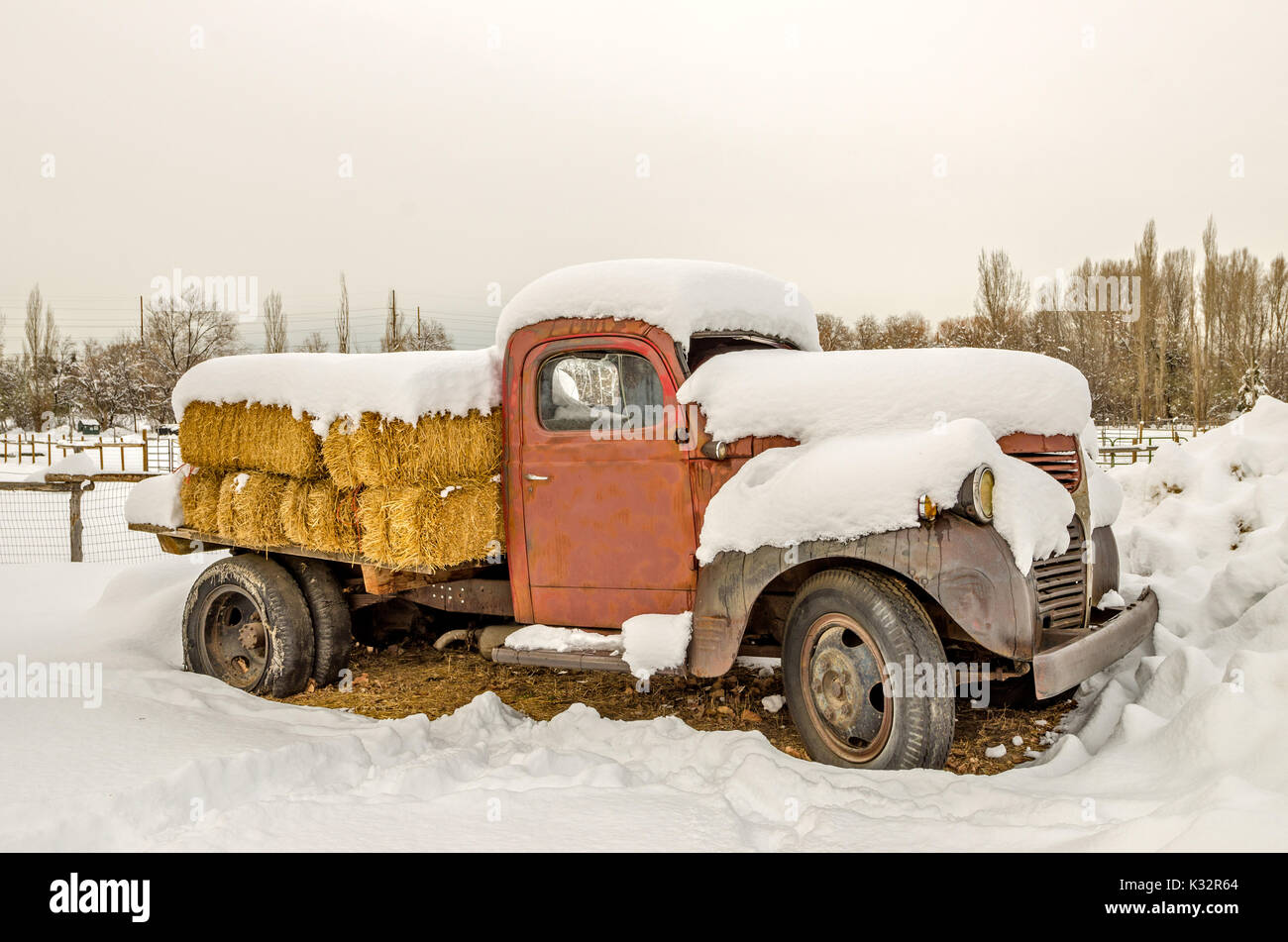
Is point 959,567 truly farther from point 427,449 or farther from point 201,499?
point 201,499

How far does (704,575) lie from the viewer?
4.15 m

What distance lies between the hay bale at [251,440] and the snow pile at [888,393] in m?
2.45

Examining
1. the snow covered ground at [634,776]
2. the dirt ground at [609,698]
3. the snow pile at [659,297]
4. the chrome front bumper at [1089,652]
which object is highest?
the snow pile at [659,297]

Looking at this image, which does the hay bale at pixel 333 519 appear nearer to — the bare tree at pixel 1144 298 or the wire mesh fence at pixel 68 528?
the wire mesh fence at pixel 68 528

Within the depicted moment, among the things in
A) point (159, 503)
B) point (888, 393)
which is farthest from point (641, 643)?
point (159, 503)

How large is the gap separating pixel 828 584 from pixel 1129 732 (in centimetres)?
148

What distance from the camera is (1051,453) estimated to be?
13.6 ft

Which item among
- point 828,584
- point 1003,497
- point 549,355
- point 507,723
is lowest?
point 507,723

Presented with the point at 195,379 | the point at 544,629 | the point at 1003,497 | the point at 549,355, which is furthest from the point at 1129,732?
the point at 195,379

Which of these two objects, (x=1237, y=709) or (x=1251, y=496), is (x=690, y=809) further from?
(x=1251, y=496)

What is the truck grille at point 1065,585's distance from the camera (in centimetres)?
381

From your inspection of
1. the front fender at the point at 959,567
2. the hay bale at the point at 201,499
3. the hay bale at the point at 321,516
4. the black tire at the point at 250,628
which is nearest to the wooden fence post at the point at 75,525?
the hay bale at the point at 201,499

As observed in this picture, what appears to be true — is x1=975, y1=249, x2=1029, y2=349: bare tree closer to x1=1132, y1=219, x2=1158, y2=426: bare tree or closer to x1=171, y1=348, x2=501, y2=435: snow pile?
x1=1132, y1=219, x2=1158, y2=426: bare tree

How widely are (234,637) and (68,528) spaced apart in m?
9.98
